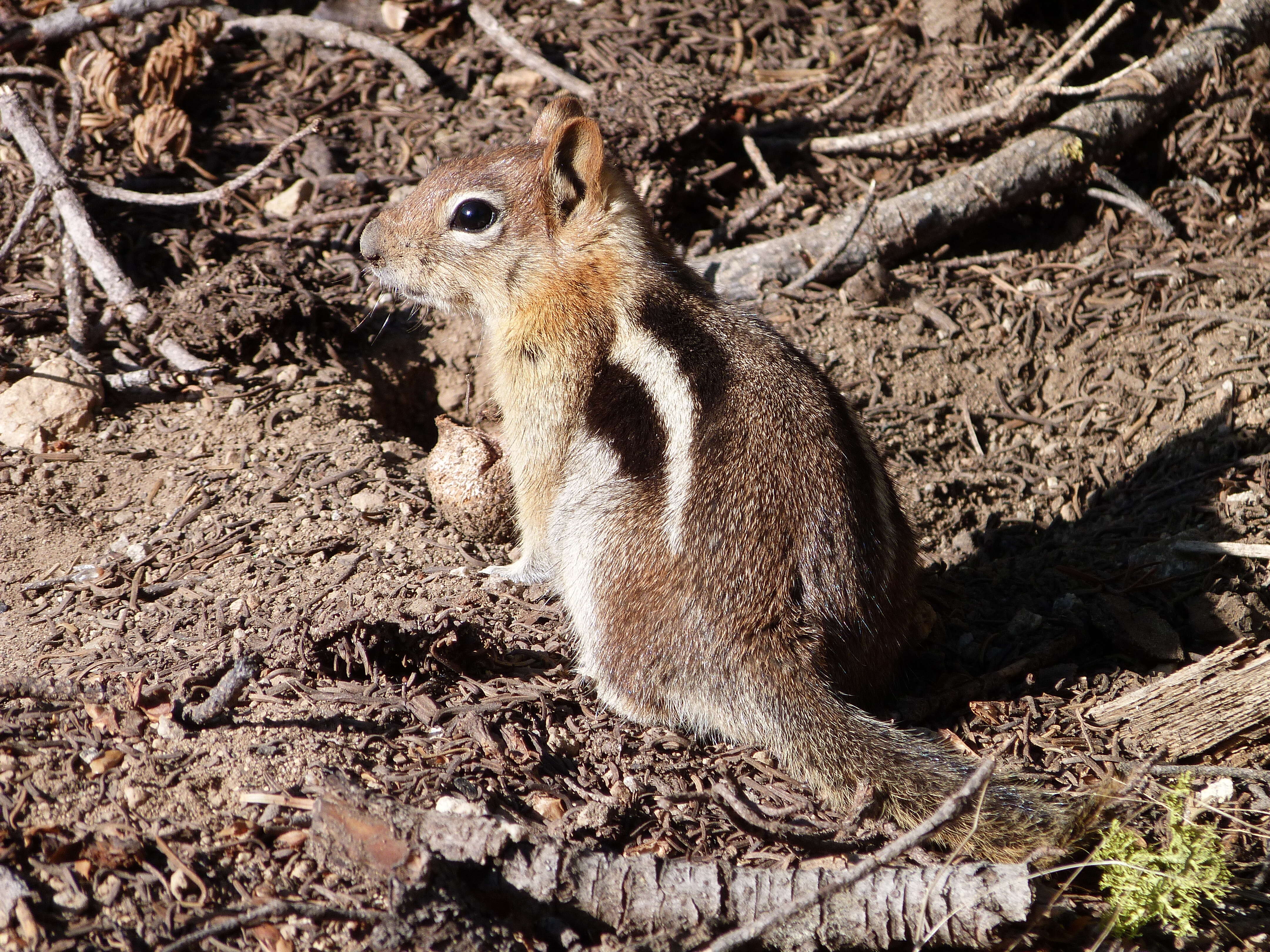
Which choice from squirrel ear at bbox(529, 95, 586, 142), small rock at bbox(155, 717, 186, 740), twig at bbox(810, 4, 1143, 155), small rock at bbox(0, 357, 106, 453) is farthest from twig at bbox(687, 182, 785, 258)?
small rock at bbox(155, 717, 186, 740)

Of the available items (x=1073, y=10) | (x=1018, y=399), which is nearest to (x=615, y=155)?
(x=1018, y=399)

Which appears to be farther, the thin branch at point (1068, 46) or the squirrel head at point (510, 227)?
the thin branch at point (1068, 46)

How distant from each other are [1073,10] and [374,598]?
6.07 m

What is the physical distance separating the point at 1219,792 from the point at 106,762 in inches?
140

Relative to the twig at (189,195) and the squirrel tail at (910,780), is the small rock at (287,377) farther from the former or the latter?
the squirrel tail at (910,780)

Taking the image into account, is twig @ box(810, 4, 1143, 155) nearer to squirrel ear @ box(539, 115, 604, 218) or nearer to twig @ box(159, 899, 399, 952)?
squirrel ear @ box(539, 115, 604, 218)

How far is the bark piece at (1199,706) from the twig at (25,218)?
5244 mm

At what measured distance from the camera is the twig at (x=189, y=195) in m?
4.81

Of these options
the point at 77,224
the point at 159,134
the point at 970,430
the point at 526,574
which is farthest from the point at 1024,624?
the point at 159,134

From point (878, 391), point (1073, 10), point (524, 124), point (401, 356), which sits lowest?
point (401, 356)

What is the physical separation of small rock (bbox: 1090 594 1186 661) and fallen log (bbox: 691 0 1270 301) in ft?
8.15

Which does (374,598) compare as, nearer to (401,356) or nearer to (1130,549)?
(401,356)

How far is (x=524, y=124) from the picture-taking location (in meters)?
6.05

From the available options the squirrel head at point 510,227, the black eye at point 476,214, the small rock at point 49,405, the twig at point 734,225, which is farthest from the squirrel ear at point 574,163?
the small rock at point 49,405
